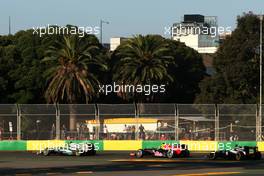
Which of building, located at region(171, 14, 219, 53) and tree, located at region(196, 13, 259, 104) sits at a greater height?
building, located at region(171, 14, 219, 53)

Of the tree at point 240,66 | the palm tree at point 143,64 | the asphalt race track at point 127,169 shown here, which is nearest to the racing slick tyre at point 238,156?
the asphalt race track at point 127,169

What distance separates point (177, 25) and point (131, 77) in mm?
35126

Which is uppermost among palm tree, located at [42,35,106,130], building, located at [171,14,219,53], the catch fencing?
building, located at [171,14,219,53]

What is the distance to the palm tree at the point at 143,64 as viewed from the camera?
248 feet

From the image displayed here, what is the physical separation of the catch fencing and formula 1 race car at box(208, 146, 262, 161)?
9.21 meters

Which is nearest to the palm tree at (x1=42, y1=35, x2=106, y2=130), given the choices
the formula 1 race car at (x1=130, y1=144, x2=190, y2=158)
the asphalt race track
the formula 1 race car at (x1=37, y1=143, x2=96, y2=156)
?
the formula 1 race car at (x1=37, y1=143, x2=96, y2=156)

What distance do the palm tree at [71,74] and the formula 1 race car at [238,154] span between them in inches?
1408

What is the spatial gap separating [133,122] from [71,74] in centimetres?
2653

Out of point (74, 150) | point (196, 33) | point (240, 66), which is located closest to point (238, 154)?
point (74, 150)

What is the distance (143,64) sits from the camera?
251ft

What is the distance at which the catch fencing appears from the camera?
142ft

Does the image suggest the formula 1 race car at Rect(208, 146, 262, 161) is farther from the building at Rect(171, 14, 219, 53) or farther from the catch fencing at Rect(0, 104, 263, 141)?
the building at Rect(171, 14, 219, 53)

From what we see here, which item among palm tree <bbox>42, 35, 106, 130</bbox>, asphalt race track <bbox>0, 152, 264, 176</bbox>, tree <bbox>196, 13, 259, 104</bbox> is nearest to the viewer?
asphalt race track <bbox>0, 152, 264, 176</bbox>

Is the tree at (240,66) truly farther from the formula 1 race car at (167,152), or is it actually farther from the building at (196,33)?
the building at (196,33)
